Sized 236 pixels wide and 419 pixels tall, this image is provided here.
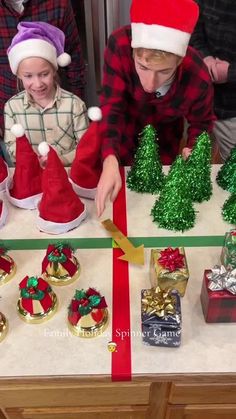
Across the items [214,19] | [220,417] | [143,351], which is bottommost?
[220,417]

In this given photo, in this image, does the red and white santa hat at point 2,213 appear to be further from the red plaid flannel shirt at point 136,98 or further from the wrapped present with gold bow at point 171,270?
the wrapped present with gold bow at point 171,270

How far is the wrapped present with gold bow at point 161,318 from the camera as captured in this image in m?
0.82

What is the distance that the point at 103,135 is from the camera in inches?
47.7

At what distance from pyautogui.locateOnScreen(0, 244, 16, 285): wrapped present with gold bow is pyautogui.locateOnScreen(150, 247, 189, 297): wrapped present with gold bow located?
0.35 metres

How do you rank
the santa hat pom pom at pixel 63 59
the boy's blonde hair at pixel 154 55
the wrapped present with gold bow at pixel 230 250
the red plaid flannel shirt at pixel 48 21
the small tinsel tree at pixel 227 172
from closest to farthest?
the wrapped present with gold bow at pixel 230 250, the boy's blonde hair at pixel 154 55, the small tinsel tree at pixel 227 172, the santa hat pom pom at pixel 63 59, the red plaid flannel shirt at pixel 48 21

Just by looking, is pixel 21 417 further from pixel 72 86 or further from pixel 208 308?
pixel 72 86

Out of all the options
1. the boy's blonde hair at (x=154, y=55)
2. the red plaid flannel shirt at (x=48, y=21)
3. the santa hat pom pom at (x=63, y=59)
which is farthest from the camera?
the red plaid flannel shirt at (x=48, y=21)

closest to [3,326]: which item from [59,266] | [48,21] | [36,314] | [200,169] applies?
[36,314]

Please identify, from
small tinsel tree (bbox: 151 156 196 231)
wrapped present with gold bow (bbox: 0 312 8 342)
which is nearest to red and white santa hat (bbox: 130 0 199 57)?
small tinsel tree (bbox: 151 156 196 231)

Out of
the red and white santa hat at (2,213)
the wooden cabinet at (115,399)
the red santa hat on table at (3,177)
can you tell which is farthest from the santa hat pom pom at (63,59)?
the wooden cabinet at (115,399)

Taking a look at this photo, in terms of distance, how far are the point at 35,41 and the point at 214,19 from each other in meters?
0.63

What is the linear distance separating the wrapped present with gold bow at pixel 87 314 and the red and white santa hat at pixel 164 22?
0.62m

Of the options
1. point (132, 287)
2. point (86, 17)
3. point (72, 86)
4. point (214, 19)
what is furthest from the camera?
point (86, 17)

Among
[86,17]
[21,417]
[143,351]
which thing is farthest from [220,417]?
[86,17]
